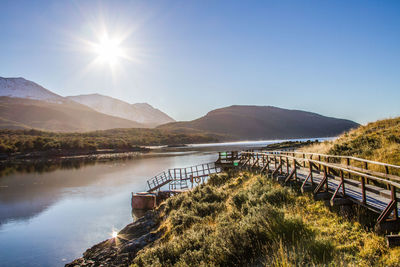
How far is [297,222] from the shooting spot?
605 cm

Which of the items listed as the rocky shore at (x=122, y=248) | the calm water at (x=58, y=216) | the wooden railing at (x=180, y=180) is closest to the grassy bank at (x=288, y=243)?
the rocky shore at (x=122, y=248)

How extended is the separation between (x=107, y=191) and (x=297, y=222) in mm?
32217

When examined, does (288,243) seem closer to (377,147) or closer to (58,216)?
(377,147)

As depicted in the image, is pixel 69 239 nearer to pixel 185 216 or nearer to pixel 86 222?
pixel 86 222

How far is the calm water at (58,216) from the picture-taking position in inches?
648

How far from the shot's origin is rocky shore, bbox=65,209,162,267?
1218cm

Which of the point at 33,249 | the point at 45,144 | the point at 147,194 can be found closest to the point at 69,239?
the point at 33,249

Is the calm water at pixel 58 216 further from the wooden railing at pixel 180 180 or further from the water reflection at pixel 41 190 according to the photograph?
the wooden railing at pixel 180 180

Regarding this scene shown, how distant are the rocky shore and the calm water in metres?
2.07

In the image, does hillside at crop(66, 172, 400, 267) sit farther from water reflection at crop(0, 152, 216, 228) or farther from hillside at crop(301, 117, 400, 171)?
water reflection at crop(0, 152, 216, 228)

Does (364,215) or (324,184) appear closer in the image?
(364,215)

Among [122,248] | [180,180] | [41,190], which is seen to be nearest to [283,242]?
[122,248]

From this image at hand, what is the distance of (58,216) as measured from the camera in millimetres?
24281

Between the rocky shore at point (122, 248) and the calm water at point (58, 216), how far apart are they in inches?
81.6
